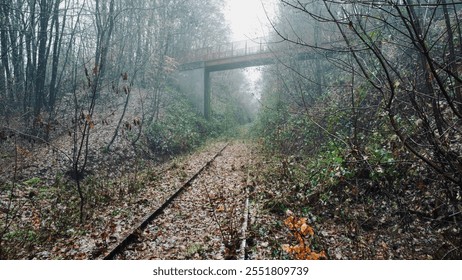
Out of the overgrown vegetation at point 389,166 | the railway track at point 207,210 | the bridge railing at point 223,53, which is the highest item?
the bridge railing at point 223,53

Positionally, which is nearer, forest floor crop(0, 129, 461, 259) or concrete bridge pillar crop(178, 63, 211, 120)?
forest floor crop(0, 129, 461, 259)

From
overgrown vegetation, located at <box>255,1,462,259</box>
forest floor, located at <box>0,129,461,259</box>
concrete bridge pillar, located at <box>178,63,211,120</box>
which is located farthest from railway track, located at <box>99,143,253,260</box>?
concrete bridge pillar, located at <box>178,63,211,120</box>

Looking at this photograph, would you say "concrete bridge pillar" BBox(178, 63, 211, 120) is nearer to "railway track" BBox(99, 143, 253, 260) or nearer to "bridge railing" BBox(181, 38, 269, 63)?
"bridge railing" BBox(181, 38, 269, 63)

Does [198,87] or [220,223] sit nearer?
[220,223]

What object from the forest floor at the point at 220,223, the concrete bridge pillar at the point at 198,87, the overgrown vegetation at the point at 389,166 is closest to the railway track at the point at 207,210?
the forest floor at the point at 220,223

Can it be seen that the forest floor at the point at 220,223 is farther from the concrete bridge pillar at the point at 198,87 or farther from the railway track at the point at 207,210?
the concrete bridge pillar at the point at 198,87

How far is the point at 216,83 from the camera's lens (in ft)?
→ 128

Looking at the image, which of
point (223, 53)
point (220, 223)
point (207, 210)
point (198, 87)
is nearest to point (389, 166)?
point (220, 223)

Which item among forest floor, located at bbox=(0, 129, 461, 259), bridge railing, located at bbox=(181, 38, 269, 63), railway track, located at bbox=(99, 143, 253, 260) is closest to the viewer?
forest floor, located at bbox=(0, 129, 461, 259)

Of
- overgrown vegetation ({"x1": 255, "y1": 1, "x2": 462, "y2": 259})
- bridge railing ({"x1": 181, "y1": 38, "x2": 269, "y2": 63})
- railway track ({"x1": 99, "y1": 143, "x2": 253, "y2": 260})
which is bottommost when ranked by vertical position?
railway track ({"x1": 99, "y1": 143, "x2": 253, "y2": 260})

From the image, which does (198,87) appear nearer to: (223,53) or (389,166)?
(223,53)

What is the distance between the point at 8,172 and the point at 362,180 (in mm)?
10902

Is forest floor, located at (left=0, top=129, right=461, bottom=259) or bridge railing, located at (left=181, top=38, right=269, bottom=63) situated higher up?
bridge railing, located at (left=181, top=38, right=269, bottom=63)
